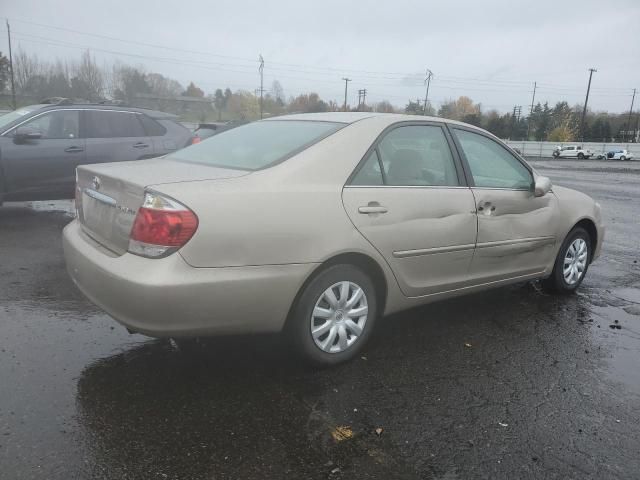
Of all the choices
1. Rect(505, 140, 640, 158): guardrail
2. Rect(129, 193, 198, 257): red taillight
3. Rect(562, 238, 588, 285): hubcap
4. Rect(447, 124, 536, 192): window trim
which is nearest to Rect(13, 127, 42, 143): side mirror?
Rect(129, 193, 198, 257): red taillight

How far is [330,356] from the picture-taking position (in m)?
3.22

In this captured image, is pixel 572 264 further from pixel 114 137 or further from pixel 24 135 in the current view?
pixel 24 135

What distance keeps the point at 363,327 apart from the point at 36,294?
283 cm

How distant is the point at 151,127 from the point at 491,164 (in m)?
5.97

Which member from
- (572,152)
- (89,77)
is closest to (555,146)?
(572,152)

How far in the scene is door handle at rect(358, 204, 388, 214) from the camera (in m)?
3.19

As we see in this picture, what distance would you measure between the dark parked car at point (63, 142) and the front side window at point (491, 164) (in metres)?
5.61

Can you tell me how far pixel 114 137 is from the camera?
26.1ft

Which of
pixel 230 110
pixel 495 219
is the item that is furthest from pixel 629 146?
pixel 495 219

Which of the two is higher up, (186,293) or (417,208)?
(417,208)

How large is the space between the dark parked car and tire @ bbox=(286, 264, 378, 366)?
18.8 ft

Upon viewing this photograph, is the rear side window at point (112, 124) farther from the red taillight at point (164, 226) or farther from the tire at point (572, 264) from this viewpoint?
the tire at point (572, 264)

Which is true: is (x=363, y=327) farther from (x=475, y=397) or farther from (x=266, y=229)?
(x=266, y=229)

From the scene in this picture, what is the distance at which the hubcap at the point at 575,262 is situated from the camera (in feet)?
16.2
